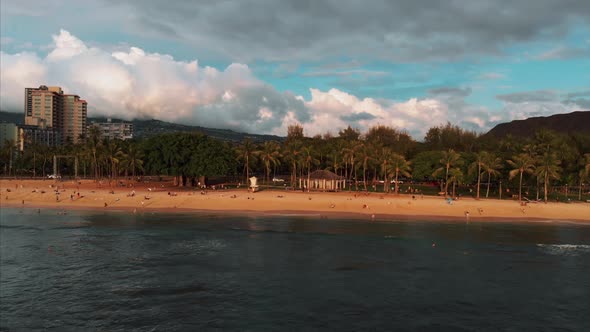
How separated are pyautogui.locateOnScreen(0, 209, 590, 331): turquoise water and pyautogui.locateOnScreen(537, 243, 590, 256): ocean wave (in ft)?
0.40

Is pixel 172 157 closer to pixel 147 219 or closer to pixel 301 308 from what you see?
pixel 147 219

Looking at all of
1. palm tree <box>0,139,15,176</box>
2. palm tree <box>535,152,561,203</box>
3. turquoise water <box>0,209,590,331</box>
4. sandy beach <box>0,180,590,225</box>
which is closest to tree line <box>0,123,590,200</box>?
palm tree <box>535,152,561,203</box>

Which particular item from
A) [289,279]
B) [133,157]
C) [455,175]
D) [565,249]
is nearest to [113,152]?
[133,157]

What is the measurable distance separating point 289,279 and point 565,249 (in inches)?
1084

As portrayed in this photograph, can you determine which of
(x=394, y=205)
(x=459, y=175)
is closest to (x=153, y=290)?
(x=394, y=205)

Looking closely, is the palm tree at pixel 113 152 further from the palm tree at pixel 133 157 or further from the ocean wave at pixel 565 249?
the ocean wave at pixel 565 249

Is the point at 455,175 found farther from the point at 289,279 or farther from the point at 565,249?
the point at 289,279

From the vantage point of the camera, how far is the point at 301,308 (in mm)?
24078

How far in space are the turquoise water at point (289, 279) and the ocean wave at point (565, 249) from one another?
0.12 meters

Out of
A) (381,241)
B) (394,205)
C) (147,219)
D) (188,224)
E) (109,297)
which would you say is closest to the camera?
(109,297)

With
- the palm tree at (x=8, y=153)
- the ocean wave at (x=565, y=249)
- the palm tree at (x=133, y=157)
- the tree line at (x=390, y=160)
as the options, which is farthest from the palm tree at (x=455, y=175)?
the palm tree at (x=8, y=153)

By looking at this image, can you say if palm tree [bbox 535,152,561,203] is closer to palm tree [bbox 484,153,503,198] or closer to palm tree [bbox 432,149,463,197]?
palm tree [bbox 484,153,503,198]

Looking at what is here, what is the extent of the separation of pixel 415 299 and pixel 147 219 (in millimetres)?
39862

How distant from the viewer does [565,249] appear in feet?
132
